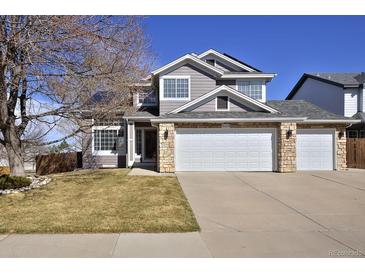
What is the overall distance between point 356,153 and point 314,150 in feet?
12.2

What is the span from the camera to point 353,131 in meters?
21.3

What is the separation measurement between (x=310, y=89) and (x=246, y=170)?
Answer: 53.4 ft

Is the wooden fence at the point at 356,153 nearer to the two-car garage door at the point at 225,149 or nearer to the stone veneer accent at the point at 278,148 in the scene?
the stone veneer accent at the point at 278,148

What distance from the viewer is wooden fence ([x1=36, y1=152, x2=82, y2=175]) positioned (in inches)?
660

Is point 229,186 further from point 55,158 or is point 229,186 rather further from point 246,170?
point 55,158

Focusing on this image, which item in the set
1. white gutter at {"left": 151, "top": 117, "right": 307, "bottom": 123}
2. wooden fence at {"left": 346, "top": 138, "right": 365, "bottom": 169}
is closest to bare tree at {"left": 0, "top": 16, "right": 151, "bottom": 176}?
white gutter at {"left": 151, "top": 117, "right": 307, "bottom": 123}

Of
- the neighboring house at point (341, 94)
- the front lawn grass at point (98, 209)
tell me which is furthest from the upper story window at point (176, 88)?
the neighboring house at point (341, 94)

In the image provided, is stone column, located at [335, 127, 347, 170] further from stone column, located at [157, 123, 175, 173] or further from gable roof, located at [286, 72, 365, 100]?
stone column, located at [157, 123, 175, 173]

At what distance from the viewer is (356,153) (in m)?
17.2

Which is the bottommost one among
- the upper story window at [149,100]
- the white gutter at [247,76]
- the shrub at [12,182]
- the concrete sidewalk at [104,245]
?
the concrete sidewalk at [104,245]

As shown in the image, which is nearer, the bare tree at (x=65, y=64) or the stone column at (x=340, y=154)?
the bare tree at (x=65, y=64)

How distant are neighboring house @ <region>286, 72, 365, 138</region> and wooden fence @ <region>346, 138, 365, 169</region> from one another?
3.70 metres

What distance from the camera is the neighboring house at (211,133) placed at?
14.6 metres

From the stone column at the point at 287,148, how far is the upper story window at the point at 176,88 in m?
5.88
